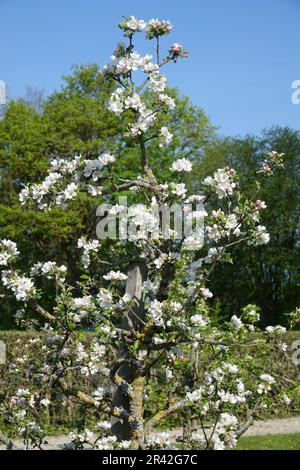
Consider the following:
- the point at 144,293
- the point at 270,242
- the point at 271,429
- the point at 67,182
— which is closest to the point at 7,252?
the point at 67,182

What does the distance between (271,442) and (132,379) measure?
6142 millimetres

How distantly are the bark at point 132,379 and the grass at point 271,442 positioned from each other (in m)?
5.27

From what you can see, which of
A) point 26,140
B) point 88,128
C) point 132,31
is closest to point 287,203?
point 88,128

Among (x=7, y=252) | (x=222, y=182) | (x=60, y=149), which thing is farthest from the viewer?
(x=60, y=149)

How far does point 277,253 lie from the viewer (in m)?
22.4

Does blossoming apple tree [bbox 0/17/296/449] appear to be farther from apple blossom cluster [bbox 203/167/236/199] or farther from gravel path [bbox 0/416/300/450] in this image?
gravel path [bbox 0/416/300/450]

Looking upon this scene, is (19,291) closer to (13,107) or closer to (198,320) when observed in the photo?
(198,320)

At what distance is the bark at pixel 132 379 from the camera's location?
12.8ft

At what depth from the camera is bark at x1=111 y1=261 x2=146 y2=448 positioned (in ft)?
12.8

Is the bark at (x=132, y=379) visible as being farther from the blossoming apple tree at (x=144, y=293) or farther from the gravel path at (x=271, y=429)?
the gravel path at (x=271, y=429)

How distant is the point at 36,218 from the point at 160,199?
19181mm

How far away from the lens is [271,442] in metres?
9.55

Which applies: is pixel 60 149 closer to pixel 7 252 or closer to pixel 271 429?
pixel 271 429

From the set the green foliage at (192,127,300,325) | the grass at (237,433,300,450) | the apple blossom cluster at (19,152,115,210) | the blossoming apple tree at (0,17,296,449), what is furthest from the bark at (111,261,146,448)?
the green foliage at (192,127,300,325)
